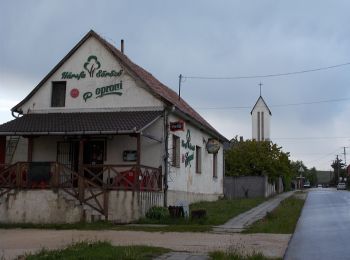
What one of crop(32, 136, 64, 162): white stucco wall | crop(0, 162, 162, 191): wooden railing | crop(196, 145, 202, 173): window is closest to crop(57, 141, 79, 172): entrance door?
crop(32, 136, 64, 162): white stucco wall

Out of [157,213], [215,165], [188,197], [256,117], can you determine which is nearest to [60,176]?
[157,213]

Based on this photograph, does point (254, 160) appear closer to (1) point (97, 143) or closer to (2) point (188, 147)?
(2) point (188, 147)

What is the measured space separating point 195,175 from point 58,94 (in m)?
7.85

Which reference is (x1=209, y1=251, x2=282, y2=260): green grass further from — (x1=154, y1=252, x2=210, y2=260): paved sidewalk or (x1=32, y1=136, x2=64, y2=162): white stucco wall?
(x1=32, y1=136, x2=64, y2=162): white stucco wall

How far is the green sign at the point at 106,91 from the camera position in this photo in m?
22.6

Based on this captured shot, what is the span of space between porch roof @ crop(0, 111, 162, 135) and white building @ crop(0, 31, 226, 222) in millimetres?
38

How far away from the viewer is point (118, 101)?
74.2 ft

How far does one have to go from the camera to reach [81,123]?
20.8m

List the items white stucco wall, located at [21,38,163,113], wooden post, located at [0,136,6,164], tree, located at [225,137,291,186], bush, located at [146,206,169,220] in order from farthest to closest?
tree, located at [225,137,291,186] < wooden post, located at [0,136,6,164] < white stucco wall, located at [21,38,163,113] < bush, located at [146,206,169,220]

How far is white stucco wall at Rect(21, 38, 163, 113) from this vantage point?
22.4 m

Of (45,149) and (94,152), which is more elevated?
(45,149)

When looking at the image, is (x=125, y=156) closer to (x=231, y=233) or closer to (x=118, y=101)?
(x=118, y=101)

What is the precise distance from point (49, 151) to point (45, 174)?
3.69m

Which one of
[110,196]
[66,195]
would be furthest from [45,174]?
[110,196]
